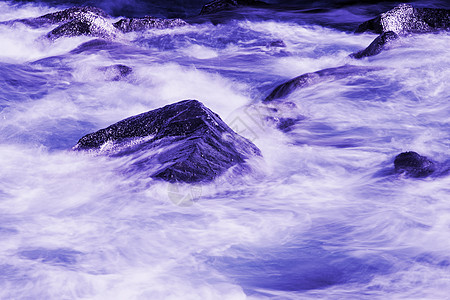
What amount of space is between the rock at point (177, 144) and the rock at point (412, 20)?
19.1ft

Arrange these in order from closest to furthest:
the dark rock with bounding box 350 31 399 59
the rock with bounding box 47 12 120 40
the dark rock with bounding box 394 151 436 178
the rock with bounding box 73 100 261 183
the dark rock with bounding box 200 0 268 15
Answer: the rock with bounding box 73 100 261 183 → the dark rock with bounding box 394 151 436 178 → the dark rock with bounding box 350 31 399 59 → the rock with bounding box 47 12 120 40 → the dark rock with bounding box 200 0 268 15

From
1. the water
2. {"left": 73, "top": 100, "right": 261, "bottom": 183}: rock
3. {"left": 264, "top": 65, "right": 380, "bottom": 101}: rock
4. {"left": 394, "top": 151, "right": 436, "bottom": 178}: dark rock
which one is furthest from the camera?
{"left": 264, "top": 65, "right": 380, "bottom": 101}: rock

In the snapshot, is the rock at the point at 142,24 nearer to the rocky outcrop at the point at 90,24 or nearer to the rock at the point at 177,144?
the rocky outcrop at the point at 90,24

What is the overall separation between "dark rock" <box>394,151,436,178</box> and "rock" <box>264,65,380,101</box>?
7.82 feet

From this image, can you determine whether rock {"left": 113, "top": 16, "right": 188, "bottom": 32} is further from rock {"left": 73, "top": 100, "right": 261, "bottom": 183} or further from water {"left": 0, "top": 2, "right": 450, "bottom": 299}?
rock {"left": 73, "top": 100, "right": 261, "bottom": 183}

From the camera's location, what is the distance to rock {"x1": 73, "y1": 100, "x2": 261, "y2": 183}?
15.3ft

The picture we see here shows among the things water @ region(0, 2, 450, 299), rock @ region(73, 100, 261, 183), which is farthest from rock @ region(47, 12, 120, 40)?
rock @ region(73, 100, 261, 183)

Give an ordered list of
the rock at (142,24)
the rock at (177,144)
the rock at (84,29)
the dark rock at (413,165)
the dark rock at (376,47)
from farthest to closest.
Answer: the rock at (142,24), the rock at (84,29), the dark rock at (376,47), the dark rock at (413,165), the rock at (177,144)

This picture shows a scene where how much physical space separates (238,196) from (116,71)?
4067mm

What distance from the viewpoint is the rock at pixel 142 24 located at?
10.8m

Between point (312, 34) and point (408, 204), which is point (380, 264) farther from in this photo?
point (312, 34)

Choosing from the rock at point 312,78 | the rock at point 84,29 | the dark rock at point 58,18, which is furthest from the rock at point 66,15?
the rock at point 312,78

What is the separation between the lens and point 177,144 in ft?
16.1

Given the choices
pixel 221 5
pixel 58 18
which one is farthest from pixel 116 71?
pixel 221 5
